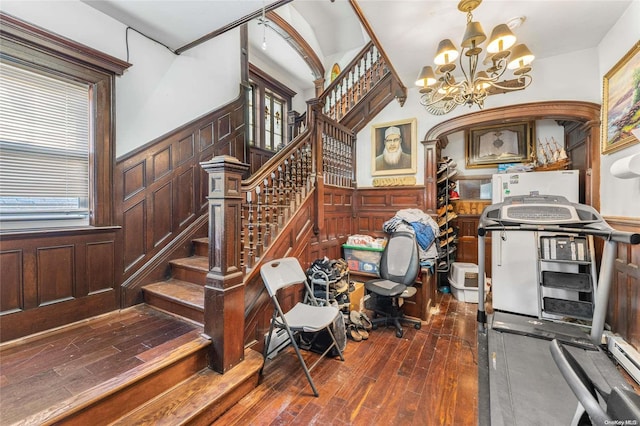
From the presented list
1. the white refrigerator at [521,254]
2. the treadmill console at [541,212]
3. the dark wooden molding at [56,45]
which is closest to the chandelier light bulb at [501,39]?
the treadmill console at [541,212]

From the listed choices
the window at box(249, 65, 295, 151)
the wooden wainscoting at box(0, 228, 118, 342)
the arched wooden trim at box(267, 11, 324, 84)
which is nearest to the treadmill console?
the window at box(249, 65, 295, 151)

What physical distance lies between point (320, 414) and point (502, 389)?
4.25ft

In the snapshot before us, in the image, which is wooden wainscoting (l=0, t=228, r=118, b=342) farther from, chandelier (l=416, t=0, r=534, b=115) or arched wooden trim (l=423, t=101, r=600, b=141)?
arched wooden trim (l=423, t=101, r=600, b=141)

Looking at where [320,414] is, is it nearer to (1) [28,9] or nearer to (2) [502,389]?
(2) [502,389]

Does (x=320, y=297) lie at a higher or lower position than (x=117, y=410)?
higher

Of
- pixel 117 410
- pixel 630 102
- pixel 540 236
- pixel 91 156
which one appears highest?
pixel 630 102

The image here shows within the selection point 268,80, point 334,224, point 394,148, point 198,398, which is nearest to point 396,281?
point 334,224

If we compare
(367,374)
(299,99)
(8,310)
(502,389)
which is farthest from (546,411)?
(299,99)

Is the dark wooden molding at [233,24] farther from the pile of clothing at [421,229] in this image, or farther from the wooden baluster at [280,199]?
the pile of clothing at [421,229]

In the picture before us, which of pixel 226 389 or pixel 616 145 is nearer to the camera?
pixel 226 389

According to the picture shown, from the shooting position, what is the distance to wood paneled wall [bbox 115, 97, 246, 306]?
268cm

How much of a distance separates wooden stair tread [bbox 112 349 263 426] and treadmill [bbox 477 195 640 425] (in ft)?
5.26

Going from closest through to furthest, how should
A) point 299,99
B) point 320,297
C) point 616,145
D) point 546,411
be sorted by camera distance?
point 546,411, point 616,145, point 320,297, point 299,99

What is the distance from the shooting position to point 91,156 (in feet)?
8.06
